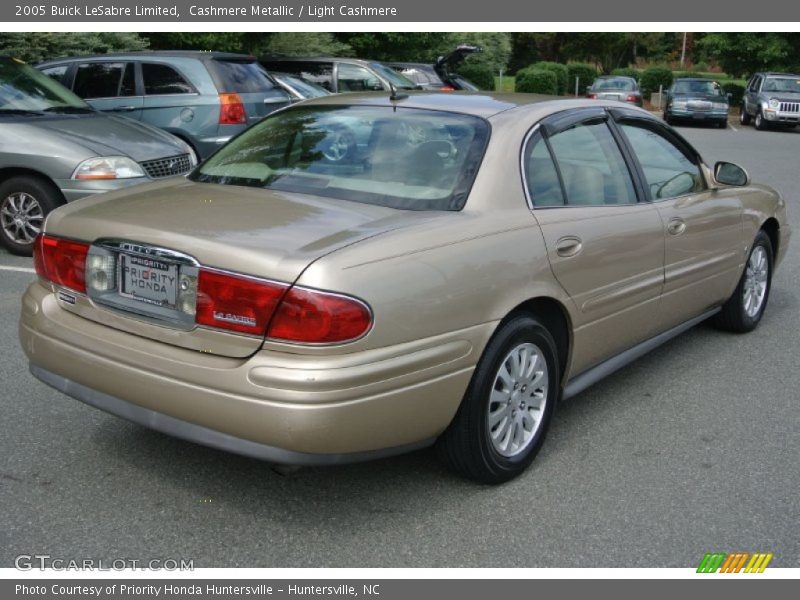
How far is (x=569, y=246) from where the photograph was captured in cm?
392

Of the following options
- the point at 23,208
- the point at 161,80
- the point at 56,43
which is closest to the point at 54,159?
the point at 23,208

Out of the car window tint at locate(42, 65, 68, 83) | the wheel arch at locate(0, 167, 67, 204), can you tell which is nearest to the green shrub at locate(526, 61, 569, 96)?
the car window tint at locate(42, 65, 68, 83)

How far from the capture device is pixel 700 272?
200 inches

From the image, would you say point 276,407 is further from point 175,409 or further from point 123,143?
point 123,143

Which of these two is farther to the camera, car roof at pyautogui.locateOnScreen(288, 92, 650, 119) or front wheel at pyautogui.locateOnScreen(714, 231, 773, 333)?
front wheel at pyautogui.locateOnScreen(714, 231, 773, 333)

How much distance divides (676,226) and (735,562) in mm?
2024

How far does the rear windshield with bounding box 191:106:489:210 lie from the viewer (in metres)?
3.73

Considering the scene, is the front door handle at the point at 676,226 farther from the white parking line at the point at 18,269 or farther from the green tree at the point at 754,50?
the green tree at the point at 754,50

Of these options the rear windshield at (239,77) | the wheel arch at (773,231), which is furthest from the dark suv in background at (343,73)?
the wheel arch at (773,231)

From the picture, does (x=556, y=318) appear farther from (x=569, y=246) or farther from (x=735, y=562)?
(x=735, y=562)

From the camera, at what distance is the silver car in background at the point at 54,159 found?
743 centimetres

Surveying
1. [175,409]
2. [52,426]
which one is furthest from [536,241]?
[52,426]

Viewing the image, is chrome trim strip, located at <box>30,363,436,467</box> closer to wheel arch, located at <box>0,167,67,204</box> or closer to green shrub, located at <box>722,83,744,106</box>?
wheel arch, located at <box>0,167,67,204</box>

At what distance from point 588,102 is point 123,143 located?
458 centimetres
